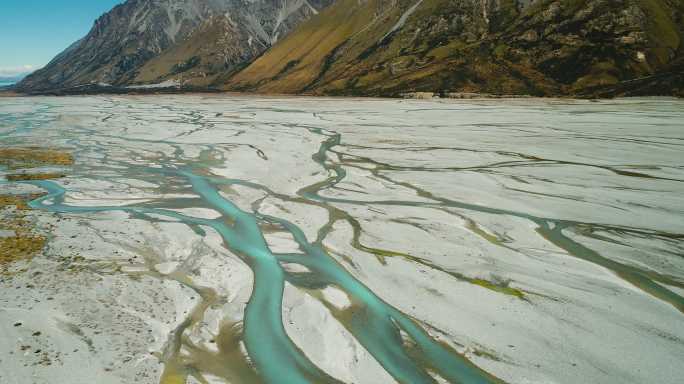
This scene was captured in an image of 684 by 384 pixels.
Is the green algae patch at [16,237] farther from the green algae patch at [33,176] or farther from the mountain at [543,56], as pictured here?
the mountain at [543,56]

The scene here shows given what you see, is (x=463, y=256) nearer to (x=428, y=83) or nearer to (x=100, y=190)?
(x=100, y=190)

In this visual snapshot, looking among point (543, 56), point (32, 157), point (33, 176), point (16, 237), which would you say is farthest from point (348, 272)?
point (543, 56)

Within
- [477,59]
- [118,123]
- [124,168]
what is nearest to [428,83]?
[477,59]

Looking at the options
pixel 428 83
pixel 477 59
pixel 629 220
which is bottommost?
pixel 629 220

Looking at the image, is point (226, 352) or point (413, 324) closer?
point (226, 352)

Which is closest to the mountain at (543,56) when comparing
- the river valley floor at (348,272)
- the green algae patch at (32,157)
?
the river valley floor at (348,272)

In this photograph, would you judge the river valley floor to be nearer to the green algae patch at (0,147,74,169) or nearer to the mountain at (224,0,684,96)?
the green algae patch at (0,147,74,169)

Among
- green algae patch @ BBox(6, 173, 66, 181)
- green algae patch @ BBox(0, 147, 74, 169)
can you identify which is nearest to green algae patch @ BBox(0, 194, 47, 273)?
green algae patch @ BBox(6, 173, 66, 181)
